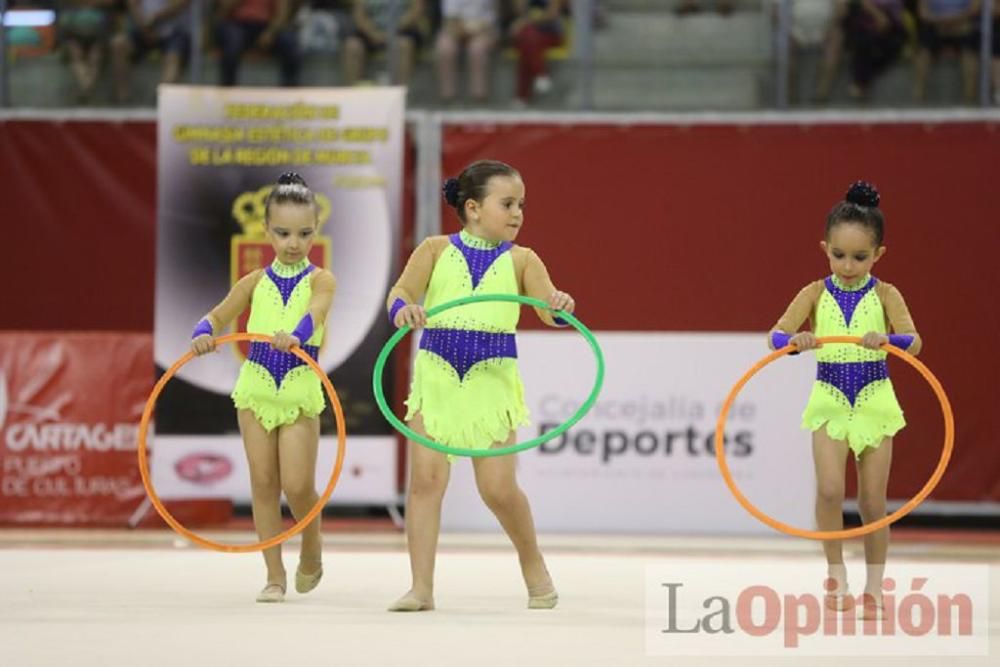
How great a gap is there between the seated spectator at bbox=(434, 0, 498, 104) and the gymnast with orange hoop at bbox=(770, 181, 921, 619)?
5.78 meters

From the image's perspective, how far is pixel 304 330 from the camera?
23.7 ft

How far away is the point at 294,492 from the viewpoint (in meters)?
7.41

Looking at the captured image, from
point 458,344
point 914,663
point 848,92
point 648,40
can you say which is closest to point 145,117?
point 648,40

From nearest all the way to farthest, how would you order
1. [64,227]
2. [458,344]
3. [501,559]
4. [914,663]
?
[914,663] → [458,344] → [501,559] → [64,227]

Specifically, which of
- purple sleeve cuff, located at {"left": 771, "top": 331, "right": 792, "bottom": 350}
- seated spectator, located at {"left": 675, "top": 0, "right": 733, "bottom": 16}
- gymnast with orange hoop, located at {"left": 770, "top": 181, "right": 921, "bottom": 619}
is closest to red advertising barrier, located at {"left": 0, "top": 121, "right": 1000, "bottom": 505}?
seated spectator, located at {"left": 675, "top": 0, "right": 733, "bottom": 16}

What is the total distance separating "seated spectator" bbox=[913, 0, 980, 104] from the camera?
40.3 ft

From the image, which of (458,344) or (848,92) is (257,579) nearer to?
(458,344)

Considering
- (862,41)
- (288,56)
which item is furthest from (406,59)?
(862,41)

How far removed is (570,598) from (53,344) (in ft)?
17.7

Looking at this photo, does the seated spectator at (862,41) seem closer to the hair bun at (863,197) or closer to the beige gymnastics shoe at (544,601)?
the hair bun at (863,197)

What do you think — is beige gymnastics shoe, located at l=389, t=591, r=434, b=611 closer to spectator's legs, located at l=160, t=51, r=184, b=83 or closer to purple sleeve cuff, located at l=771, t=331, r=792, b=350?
purple sleeve cuff, located at l=771, t=331, r=792, b=350

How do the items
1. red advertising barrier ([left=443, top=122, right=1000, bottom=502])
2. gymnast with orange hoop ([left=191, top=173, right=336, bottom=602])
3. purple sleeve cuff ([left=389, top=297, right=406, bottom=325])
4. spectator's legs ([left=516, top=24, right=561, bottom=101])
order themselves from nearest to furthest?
purple sleeve cuff ([left=389, top=297, right=406, bottom=325])
gymnast with orange hoop ([left=191, top=173, right=336, bottom=602])
red advertising barrier ([left=443, top=122, right=1000, bottom=502])
spectator's legs ([left=516, top=24, right=561, bottom=101])

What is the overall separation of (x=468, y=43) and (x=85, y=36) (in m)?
2.81

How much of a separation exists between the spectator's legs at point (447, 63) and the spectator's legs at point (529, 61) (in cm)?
38
